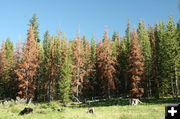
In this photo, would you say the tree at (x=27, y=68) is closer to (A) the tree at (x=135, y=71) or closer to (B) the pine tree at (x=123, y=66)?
(A) the tree at (x=135, y=71)

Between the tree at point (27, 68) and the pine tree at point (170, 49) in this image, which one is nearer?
the pine tree at point (170, 49)

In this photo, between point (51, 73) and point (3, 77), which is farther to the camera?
point (3, 77)

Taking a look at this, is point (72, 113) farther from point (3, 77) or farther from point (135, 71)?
point (3, 77)

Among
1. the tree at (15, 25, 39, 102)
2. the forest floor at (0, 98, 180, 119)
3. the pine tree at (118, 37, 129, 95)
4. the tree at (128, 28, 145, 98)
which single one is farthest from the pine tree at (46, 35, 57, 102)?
the forest floor at (0, 98, 180, 119)

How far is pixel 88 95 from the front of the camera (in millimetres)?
50031

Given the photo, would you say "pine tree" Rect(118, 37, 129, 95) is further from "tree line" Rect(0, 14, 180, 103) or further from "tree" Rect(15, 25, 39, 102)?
"tree" Rect(15, 25, 39, 102)

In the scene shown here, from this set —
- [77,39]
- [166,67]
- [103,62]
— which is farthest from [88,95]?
[166,67]

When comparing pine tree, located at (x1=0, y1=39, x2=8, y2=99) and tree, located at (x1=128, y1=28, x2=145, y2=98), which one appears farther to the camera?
pine tree, located at (x1=0, y1=39, x2=8, y2=99)

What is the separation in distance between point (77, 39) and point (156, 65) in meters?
21.3

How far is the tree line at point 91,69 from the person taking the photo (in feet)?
112

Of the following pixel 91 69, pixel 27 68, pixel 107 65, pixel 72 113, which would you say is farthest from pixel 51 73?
pixel 72 113

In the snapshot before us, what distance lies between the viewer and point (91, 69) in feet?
140

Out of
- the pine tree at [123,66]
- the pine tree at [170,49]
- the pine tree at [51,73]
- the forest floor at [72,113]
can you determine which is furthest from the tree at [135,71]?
the pine tree at [51,73]

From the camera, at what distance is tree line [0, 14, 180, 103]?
34.1 metres
